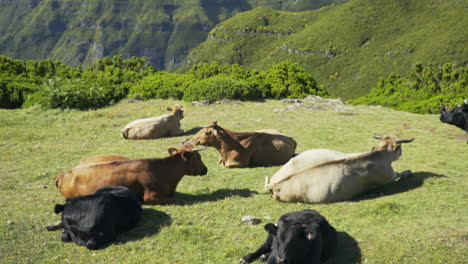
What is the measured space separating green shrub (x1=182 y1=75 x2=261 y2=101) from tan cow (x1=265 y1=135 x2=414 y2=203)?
17644 mm

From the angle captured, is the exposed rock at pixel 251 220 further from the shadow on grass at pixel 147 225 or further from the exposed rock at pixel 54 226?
the exposed rock at pixel 54 226

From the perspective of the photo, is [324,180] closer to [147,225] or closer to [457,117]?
[147,225]

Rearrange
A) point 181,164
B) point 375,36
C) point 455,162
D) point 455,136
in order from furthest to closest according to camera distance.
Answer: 1. point 375,36
2. point 455,136
3. point 455,162
4. point 181,164

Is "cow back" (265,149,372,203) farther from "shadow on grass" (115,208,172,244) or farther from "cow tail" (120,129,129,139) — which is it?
"cow tail" (120,129,129,139)

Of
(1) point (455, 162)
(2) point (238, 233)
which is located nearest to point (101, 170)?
(2) point (238, 233)

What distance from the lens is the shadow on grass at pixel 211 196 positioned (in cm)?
1113

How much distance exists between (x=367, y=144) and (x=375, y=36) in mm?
174636

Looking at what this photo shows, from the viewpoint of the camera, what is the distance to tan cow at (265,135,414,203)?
10312 millimetres

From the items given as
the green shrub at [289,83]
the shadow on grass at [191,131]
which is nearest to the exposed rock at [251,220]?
the shadow on grass at [191,131]

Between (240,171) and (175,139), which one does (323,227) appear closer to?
(240,171)

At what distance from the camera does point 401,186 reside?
11.3 m

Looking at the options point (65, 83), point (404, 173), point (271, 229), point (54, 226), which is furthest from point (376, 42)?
point (271, 229)

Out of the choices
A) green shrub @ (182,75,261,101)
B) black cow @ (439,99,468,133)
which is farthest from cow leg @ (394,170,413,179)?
green shrub @ (182,75,261,101)

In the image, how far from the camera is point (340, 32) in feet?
616
